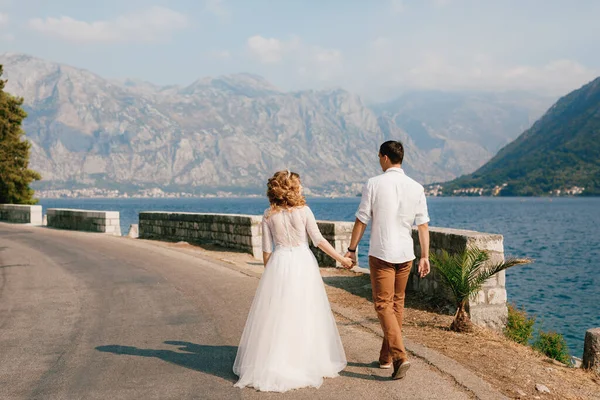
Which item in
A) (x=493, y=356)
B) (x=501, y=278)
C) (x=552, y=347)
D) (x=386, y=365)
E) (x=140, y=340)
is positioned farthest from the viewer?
(x=552, y=347)

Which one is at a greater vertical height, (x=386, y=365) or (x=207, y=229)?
(x=207, y=229)

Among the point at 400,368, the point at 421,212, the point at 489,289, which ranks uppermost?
the point at 421,212

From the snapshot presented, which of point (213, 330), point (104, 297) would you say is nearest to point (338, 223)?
point (104, 297)

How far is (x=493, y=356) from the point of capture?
268 inches

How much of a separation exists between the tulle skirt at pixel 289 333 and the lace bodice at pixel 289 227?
0.33 feet

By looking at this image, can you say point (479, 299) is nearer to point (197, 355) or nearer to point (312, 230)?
point (312, 230)

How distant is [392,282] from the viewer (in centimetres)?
574

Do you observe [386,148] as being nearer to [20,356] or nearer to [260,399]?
[260,399]

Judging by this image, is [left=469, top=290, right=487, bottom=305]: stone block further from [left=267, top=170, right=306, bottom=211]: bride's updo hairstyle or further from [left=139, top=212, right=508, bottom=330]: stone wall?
[left=267, top=170, right=306, bottom=211]: bride's updo hairstyle

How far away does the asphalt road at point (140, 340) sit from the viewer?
5.40 m

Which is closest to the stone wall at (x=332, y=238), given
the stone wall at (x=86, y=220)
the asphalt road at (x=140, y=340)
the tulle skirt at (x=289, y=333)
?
the stone wall at (x=86, y=220)

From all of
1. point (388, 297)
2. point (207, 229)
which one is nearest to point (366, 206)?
point (388, 297)

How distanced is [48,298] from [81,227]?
Answer: 19653 mm

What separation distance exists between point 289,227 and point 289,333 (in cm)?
104
